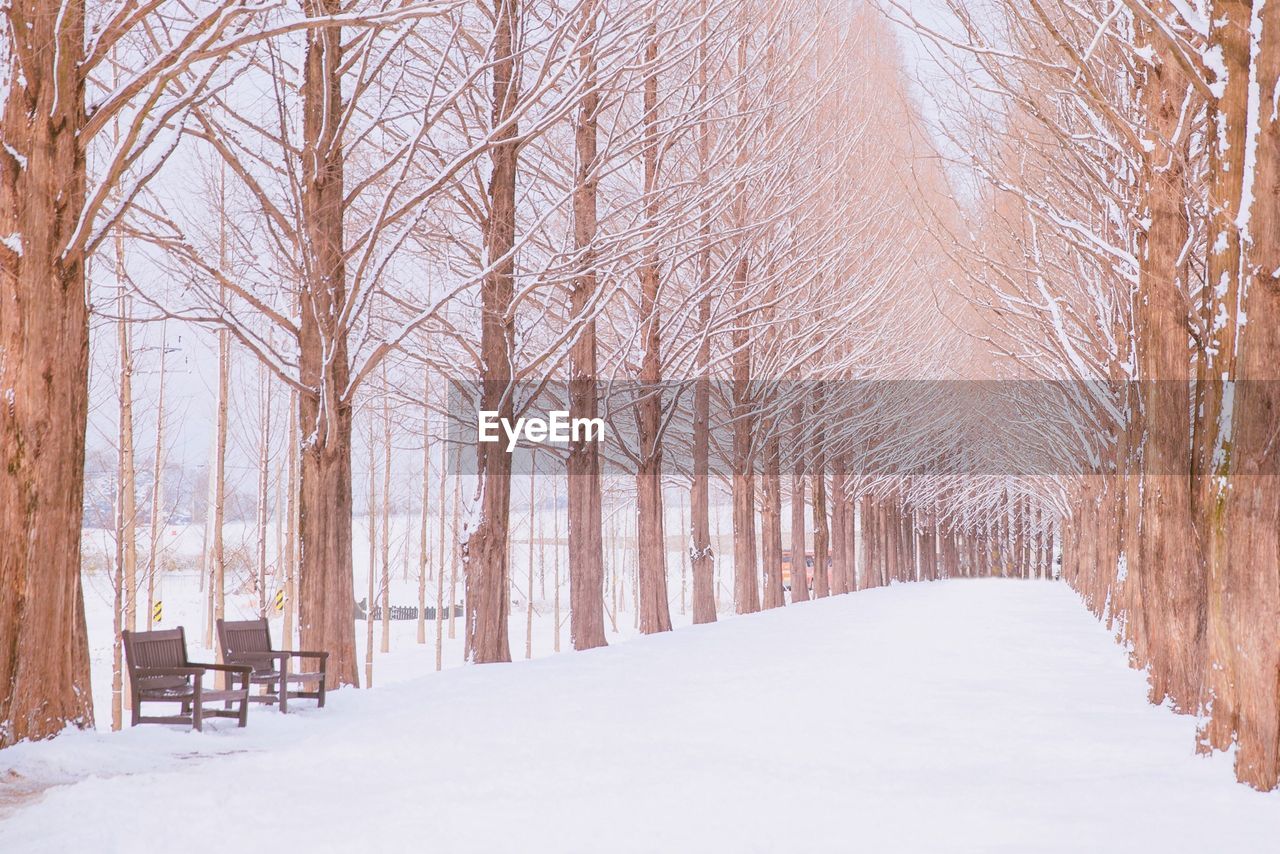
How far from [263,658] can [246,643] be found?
386mm

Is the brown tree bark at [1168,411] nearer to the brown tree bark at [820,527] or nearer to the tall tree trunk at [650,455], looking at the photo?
the tall tree trunk at [650,455]

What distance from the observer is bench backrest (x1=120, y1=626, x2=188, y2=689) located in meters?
8.04

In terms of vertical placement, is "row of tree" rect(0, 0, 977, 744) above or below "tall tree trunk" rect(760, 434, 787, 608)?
above

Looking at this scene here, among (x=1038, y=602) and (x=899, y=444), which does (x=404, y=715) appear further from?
(x=899, y=444)

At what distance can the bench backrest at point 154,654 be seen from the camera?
26.4 ft

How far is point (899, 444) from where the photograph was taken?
35.3 meters

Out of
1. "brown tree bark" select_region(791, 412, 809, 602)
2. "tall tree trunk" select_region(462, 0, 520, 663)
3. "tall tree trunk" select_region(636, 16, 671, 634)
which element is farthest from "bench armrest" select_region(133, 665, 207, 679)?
"brown tree bark" select_region(791, 412, 809, 602)

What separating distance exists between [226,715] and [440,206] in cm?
932

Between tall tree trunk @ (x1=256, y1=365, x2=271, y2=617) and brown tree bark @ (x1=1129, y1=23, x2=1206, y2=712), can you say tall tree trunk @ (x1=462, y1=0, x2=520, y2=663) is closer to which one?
brown tree bark @ (x1=1129, y1=23, x2=1206, y2=712)

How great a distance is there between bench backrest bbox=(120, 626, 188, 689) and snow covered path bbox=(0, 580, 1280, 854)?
0.35 metres

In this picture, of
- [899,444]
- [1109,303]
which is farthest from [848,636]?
[899,444]

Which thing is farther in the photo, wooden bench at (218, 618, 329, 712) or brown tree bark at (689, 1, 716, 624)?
brown tree bark at (689, 1, 716, 624)

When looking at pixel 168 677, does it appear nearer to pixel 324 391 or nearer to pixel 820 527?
pixel 324 391

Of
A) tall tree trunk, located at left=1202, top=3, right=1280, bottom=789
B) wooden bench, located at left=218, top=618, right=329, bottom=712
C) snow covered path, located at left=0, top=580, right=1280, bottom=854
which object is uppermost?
tall tree trunk, located at left=1202, top=3, right=1280, bottom=789
